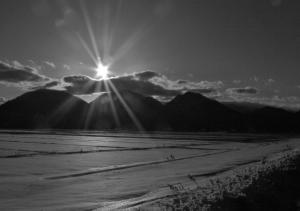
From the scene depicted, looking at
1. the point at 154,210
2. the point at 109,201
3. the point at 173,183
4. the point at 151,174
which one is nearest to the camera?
the point at 154,210

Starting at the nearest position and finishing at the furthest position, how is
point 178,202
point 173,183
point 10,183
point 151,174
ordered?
1. point 178,202
2. point 10,183
3. point 173,183
4. point 151,174

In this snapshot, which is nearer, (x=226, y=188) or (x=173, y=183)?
(x=226, y=188)

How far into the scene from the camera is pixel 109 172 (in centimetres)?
1473

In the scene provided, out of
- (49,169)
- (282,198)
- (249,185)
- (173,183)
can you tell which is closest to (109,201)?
(173,183)

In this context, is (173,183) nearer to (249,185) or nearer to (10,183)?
(249,185)

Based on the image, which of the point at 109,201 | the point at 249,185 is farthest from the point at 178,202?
the point at 249,185

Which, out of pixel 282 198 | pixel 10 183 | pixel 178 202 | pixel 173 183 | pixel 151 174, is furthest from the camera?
pixel 151 174

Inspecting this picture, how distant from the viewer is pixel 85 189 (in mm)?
10781

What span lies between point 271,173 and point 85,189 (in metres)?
7.74

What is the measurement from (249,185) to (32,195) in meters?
6.89

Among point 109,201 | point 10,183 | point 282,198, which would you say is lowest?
point 282,198

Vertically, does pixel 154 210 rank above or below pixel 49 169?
below

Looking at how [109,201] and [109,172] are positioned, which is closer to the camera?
[109,201]

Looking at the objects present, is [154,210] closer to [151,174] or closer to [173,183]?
[173,183]
